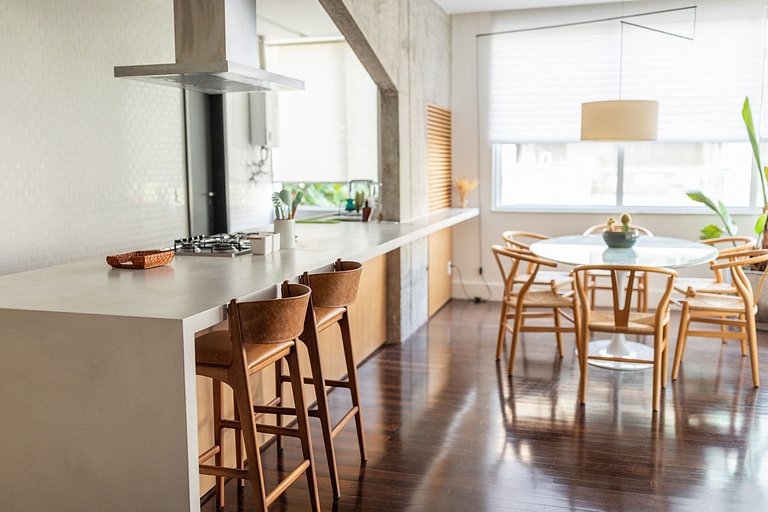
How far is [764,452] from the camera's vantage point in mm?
3506

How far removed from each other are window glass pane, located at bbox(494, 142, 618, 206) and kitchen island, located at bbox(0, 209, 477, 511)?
205 inches

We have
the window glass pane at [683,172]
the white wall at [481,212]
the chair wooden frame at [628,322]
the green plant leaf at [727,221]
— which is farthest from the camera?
the white wall at [481,212]

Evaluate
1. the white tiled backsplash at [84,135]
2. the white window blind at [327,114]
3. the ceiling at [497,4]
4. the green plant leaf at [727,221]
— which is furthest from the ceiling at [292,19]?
the green plant leaf at [727,221]

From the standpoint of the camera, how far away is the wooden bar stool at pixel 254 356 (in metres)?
2.46

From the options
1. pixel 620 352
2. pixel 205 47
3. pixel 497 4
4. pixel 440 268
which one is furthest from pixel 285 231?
pixel 497 4

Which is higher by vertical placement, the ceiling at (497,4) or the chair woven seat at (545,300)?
the ceiling at (497,4)

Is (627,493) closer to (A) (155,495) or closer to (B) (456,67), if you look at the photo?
(A) (155,495)

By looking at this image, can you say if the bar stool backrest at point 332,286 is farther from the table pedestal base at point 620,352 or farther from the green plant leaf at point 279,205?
the table pedestal base at point 620,352

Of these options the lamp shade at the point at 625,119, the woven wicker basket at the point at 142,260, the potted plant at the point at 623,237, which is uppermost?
the lamp shade at the point at 625,119

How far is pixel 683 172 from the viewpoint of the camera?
6.88 meters

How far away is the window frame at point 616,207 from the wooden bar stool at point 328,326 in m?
4.13

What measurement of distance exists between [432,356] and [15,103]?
9.92ft

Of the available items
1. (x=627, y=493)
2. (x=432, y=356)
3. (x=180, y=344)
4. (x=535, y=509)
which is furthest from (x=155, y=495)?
(x=432, y=356)

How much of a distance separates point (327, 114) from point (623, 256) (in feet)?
11.6
